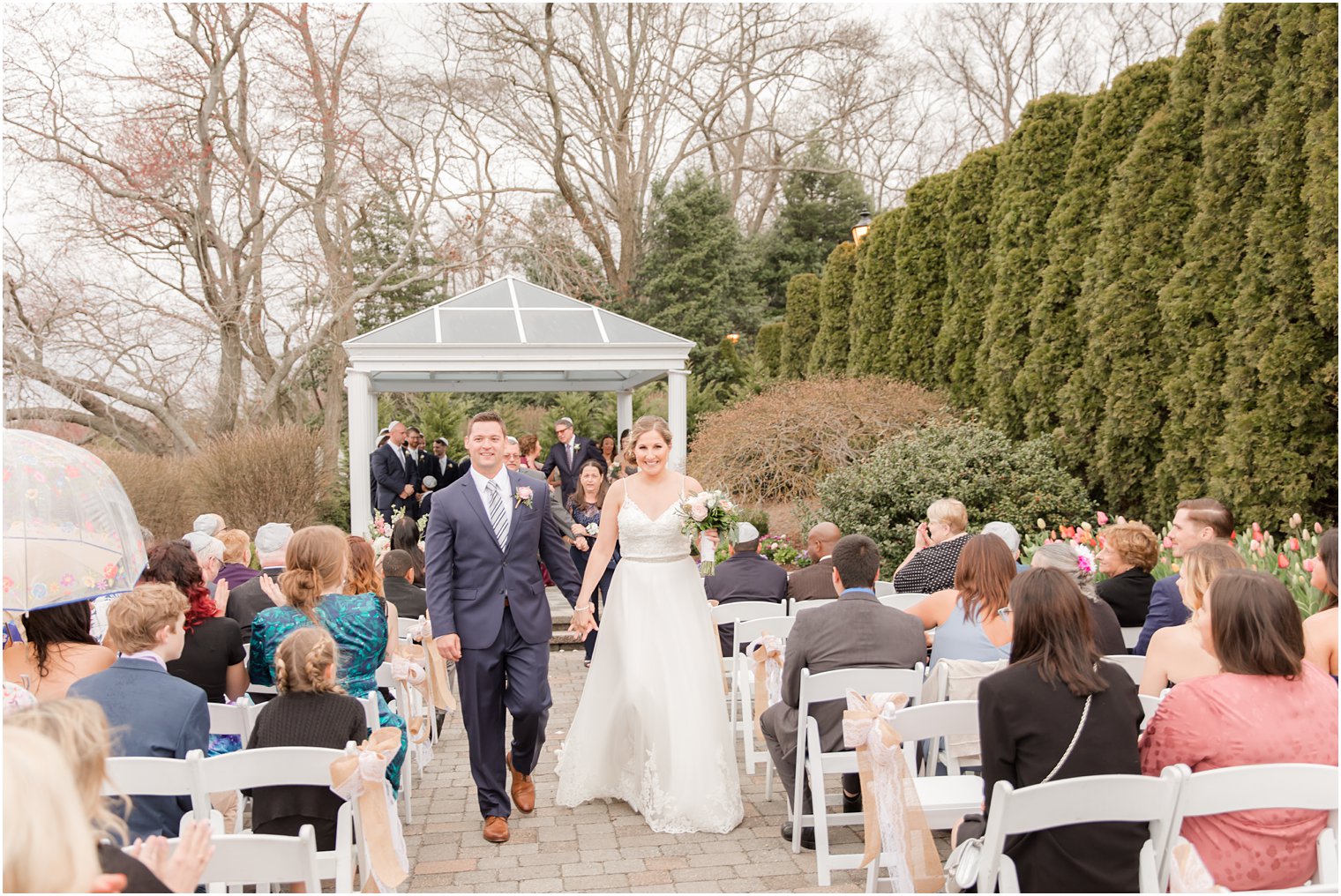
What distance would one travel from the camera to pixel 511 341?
38.6ft

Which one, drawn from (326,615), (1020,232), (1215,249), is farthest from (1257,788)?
(1020,232)

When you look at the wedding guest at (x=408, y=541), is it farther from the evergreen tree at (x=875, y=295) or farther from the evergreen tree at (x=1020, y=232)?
the evergreen tree at (x=875, y=295)

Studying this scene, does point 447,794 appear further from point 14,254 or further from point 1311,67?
point 14,254

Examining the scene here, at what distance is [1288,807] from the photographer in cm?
274

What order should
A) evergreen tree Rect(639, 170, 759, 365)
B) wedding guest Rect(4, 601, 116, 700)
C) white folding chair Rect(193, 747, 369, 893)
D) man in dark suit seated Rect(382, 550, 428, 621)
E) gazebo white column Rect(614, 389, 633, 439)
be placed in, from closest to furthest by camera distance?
1. white folding chair Rect(193, 747, 369, 893)
2. wedding guest Rect(4, 601, 116, 700)
3. man in dark suit seated Rect(382, 550, 428, 621)
4. gazebo white column Rect(614, 389, 633, 439)
5. evergreen tree Rect(639, 170, 759, 365)

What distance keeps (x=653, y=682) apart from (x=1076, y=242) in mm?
7811

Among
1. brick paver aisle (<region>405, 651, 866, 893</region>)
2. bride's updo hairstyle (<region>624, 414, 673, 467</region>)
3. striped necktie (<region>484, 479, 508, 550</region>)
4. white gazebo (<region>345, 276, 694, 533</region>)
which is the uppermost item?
white gazebo (<region>345, 276, 694, 533</region>)

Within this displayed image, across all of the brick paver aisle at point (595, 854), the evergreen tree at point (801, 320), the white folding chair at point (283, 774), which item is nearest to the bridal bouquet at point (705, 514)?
the brick paver aisle at point (595, 854)

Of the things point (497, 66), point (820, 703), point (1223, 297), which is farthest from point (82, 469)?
point (497, 66)

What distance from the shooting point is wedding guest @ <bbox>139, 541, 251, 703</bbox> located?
417cm

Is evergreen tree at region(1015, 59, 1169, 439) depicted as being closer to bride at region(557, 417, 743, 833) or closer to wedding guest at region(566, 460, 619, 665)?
wedding guest at region(566, 460, 619, 665)

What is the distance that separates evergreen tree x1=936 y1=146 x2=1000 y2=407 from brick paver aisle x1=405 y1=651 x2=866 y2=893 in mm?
8758

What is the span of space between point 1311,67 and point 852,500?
5.16 m

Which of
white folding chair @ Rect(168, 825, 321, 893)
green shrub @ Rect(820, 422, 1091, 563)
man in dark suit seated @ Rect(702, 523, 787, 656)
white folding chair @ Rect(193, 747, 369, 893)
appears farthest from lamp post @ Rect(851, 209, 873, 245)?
white folding chair @ Rect(168, 825, 321, 893)
